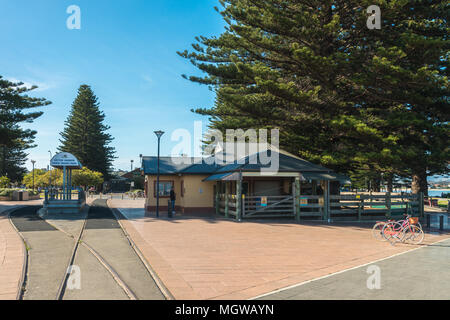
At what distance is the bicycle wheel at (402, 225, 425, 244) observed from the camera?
12291 mm

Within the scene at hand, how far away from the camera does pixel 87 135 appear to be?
7312 centimetres

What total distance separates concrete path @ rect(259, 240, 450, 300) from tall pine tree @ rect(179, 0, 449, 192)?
39.8 ft

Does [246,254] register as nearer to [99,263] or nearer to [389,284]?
[99,263]

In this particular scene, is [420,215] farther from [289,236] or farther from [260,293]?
[260,293]

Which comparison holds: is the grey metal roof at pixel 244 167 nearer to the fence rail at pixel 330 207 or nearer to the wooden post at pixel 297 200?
the wooden post at pixel 297 200

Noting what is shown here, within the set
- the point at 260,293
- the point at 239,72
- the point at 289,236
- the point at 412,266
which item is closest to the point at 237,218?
the point at 289,236

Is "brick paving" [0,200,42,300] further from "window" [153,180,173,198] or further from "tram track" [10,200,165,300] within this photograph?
"window" [153,180,173,198]

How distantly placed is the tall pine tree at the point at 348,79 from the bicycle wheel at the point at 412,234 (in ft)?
25.8

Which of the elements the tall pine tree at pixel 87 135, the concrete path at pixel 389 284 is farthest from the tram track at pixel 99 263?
the tall pine tree at pixel 87 135

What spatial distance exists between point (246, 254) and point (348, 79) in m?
15.7

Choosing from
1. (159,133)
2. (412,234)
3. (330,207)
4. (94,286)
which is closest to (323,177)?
(330,207)

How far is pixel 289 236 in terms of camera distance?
13789 mm

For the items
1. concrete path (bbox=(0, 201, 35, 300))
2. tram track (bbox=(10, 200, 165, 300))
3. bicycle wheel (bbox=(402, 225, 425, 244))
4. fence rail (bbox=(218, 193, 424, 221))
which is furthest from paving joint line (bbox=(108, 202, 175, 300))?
fence rail (bbox=(218, 193, 424, 221))

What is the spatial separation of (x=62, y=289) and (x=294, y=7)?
72.1ft
